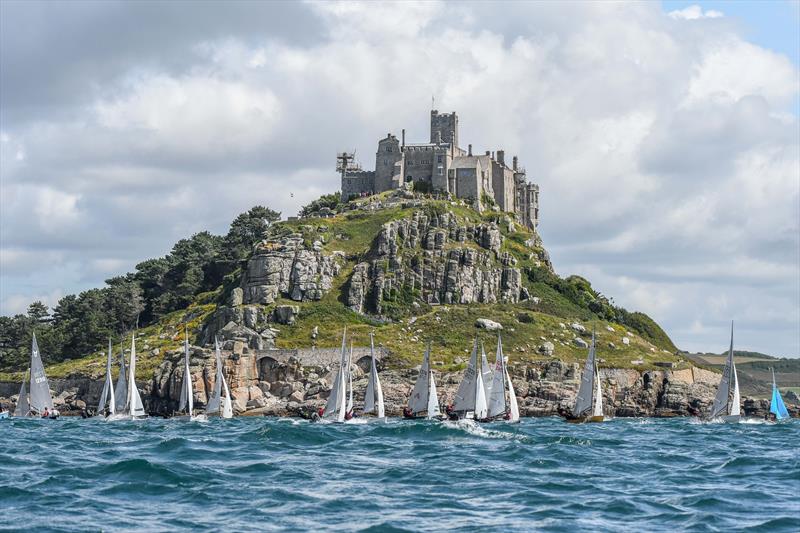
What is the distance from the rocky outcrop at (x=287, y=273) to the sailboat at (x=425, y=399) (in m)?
54.3

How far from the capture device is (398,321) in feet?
511

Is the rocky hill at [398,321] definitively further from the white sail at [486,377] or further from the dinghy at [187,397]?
the white sail at [486,377]

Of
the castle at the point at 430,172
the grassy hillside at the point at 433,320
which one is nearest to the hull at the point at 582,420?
the grassy hillside at the point at 433,320

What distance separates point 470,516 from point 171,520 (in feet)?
38.7

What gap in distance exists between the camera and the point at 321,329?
150375 millimetres

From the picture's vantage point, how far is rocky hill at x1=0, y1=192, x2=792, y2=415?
453ft

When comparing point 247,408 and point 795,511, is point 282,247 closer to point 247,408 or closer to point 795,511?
point 247,408

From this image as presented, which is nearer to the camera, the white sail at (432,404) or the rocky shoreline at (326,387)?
the white sail at (432,404)

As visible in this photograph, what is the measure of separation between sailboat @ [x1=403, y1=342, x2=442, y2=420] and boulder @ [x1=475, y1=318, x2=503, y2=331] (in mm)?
49359

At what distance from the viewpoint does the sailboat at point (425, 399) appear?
10331 centimetres

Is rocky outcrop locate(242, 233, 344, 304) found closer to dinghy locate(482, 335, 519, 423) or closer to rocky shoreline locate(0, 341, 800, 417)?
rocky shoreline locate(0, 341, 800, 417)

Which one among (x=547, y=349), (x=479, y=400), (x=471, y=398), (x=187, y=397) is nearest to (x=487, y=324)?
(x=547, y=349)

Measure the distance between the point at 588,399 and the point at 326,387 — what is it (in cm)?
3970

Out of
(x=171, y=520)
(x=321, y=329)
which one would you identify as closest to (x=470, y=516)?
(x=171, y=520)
